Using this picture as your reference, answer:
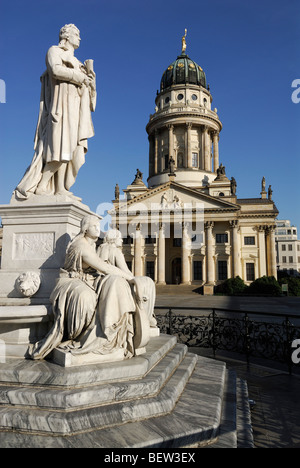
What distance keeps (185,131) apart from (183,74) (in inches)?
498

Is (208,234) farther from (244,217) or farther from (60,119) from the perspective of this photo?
(60,119)

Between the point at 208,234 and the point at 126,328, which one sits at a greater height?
the point at 208,234

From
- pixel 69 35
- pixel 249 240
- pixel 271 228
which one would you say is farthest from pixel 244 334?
pixel 249 240

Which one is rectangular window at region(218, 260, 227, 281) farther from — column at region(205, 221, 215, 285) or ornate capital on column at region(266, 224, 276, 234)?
ornate capital on column at region(266, 224, 276, 234)

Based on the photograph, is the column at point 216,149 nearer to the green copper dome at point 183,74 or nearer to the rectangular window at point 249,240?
the green copper dome at point 183,74

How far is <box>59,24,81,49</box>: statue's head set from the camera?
458cm

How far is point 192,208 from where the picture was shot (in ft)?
156

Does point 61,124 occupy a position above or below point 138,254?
below

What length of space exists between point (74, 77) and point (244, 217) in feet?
151

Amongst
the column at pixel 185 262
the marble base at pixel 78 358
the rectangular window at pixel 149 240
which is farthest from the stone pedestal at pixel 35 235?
the rectangular window at pixel 149 240

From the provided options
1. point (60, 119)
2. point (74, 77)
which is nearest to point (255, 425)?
point (60, 119)

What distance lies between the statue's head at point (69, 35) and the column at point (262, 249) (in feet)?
152

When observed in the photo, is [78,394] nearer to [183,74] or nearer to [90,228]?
[90,228]

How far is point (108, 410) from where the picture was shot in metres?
2.70
